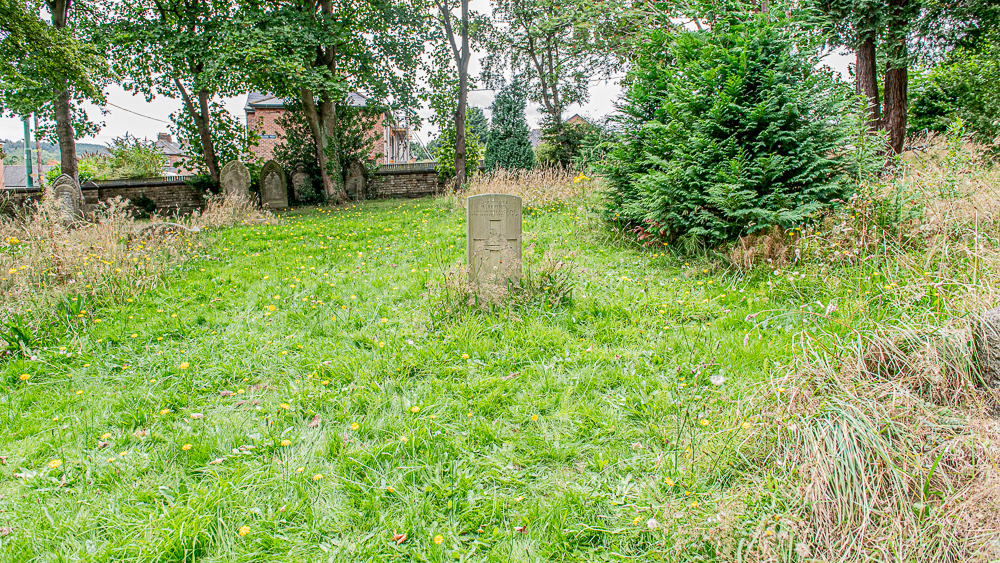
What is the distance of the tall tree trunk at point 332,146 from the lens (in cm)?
1631

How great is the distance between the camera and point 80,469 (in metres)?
2.69

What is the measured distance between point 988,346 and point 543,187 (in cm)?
962

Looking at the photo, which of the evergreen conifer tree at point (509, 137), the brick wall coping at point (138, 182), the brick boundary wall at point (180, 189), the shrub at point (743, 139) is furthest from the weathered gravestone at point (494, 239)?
the brick wall coping at point (138, 182)

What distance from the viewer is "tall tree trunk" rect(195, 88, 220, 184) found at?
1605 cm

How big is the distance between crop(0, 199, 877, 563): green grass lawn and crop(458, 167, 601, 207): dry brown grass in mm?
5368

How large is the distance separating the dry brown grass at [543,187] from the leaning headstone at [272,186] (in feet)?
21.1

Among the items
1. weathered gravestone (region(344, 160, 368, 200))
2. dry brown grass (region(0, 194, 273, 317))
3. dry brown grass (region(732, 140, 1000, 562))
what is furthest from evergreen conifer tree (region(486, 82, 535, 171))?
dry brown grass (region(732, 140, 1000, 562))

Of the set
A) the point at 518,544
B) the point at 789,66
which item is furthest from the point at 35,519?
the point at 789,66

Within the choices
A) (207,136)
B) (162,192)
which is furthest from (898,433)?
(162,192)

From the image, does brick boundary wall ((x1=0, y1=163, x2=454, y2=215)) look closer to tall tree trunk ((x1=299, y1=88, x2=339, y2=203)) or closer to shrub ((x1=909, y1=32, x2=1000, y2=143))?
tall tree trunk ((x1=299, y1=88, x2=339, y2=203))

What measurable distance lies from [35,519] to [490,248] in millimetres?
3530

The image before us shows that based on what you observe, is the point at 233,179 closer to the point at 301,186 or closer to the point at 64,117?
the point at 301,186

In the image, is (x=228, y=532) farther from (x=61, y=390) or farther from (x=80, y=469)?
(x=61, y=390)

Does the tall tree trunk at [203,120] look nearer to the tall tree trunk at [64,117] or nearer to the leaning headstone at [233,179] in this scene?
the leaning headstone at [233,179]
